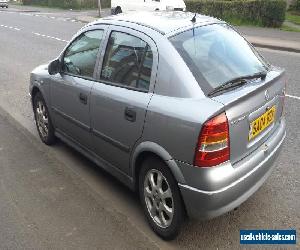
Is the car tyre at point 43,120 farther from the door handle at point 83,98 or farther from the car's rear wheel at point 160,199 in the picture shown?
the car's rear wheel at point 160,199

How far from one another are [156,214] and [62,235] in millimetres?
852

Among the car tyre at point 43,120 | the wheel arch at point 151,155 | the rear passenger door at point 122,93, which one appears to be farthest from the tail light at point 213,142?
the car tyre at point 43,120

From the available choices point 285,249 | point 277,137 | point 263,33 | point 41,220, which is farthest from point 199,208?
point 263,33

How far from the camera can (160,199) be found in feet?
→ 11.1

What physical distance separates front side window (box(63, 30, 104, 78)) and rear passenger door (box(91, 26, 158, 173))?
8.1 inches

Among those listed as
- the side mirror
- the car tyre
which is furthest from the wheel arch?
the car tyre

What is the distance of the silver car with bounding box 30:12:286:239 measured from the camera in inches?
117

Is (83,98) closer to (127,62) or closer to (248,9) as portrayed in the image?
(127,62)

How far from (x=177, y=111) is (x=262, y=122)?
0.82 metres

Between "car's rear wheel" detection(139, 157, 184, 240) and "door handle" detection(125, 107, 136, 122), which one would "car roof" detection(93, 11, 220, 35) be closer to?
"door handle" detection(125, 107, 136, 122)

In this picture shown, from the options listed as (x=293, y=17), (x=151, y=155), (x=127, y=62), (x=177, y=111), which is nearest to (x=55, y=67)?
(x=127, y=62)

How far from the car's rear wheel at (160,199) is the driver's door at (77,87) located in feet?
3.39

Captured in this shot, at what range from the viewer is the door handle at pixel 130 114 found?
135 inches

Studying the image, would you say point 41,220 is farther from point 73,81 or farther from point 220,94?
point 220,94
